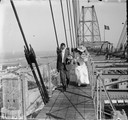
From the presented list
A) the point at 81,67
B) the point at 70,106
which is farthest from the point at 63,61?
the point at 70,106

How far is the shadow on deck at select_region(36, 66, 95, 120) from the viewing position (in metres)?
3.97

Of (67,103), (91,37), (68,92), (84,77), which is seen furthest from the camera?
(91,37)

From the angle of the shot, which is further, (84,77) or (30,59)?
(84,77)

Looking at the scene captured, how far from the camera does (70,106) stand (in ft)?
15.1

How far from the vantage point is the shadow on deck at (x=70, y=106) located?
13.0ft

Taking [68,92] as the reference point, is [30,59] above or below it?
above

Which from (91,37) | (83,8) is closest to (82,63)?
(91,37)

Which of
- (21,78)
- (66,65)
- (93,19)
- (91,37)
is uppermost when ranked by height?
(21,78)

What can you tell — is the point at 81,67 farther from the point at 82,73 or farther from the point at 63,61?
the point at 63,61

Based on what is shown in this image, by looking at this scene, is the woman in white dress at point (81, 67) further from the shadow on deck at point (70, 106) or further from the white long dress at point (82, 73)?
the shadow on deck at point (70, 106)

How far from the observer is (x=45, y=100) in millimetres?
5047

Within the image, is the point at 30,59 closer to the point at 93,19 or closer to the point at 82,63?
the point at 82,63

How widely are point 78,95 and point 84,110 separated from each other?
1.13m

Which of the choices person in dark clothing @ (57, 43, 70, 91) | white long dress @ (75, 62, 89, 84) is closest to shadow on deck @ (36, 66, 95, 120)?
white long dress @ (75, 62, 89, 84)
